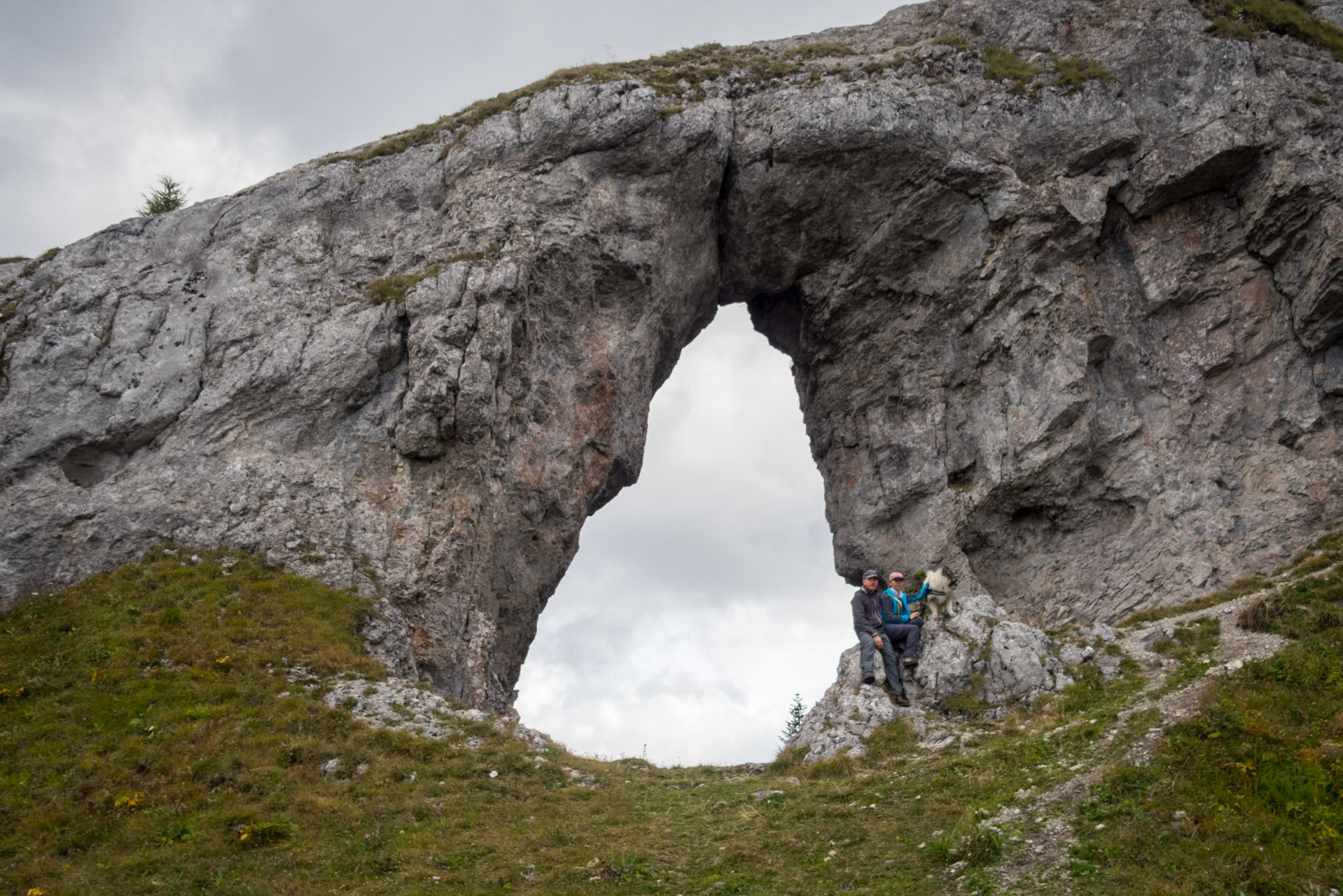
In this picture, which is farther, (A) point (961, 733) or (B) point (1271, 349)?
(B) point (1271, 349)

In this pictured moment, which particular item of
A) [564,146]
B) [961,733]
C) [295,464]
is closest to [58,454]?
[295,464]

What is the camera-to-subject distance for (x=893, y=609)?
904 inches

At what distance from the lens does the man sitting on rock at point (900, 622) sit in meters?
22.2

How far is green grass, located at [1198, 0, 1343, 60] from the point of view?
3120cm

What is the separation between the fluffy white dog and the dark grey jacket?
5.04 ft

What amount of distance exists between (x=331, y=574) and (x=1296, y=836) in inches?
806

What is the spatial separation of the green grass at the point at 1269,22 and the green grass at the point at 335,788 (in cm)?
2511

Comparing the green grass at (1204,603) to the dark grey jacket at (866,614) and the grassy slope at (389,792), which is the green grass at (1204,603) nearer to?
the grassy slope at (389,792)

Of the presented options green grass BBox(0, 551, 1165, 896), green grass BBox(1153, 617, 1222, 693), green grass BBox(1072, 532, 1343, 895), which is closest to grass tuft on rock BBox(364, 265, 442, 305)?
green grass BBox(0, 551, 1165, 896)

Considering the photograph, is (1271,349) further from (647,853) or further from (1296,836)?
(647,853)

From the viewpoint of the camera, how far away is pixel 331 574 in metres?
23.0

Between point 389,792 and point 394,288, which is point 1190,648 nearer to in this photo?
point 389,792

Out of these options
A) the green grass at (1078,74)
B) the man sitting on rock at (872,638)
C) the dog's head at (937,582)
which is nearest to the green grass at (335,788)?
the man sitting on rock at (872,638)

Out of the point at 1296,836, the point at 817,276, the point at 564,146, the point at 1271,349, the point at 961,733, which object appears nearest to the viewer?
the point at 1296,836
